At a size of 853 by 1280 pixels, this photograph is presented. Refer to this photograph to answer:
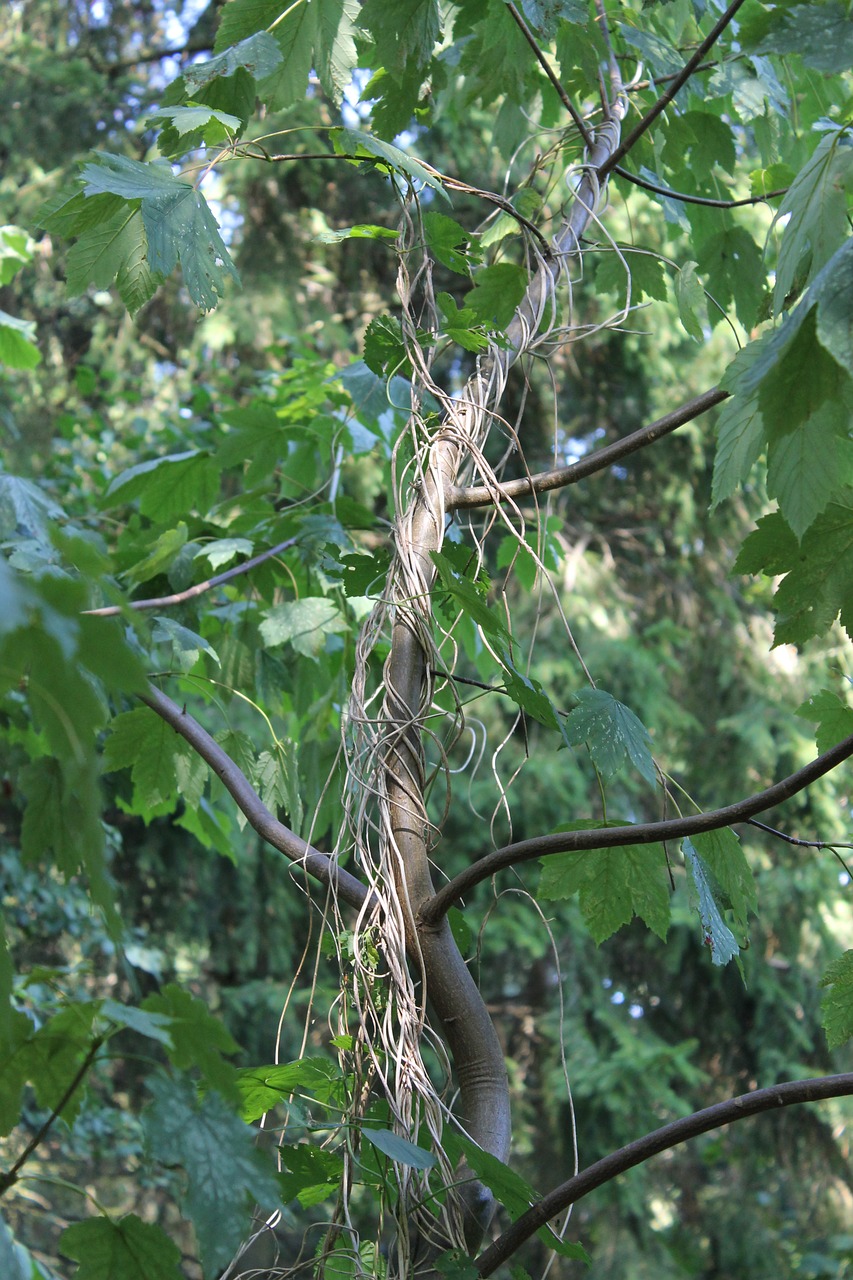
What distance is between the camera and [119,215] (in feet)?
2.71

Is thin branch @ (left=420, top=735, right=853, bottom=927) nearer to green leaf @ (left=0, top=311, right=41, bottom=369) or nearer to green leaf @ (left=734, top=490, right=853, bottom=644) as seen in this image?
green leaf @ (left=734, top=490, right=853, bottom=644)

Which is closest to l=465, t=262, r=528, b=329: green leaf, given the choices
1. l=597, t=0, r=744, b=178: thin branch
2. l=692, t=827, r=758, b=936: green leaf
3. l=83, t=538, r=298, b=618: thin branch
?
l=597, t=0, r=744, b=178: thin branch

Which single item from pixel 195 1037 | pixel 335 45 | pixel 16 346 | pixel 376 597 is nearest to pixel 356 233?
pixel 335 45

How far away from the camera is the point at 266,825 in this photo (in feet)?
2.51

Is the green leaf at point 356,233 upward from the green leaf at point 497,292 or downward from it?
upward

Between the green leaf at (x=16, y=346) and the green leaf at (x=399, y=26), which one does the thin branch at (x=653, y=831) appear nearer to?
the green leaf at (x=399, y=26)

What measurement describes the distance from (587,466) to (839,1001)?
407 millimetres

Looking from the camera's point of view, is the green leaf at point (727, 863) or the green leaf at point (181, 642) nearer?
the green leaf at point (727, 863)

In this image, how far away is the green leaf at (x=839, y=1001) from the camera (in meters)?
0.75

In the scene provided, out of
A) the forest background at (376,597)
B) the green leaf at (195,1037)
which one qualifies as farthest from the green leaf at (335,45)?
the green leaf at (195,1037)

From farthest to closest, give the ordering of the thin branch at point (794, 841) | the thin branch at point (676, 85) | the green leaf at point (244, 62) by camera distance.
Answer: the green leaf at point (244, 62) → the thin branch at point (676, 85) → the thin branch at point (794, 841)

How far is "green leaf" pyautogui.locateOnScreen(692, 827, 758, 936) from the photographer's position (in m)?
0.77

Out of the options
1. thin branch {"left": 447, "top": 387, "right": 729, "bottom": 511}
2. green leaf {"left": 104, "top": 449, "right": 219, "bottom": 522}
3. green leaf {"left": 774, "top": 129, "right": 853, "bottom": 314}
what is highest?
green leaf {"left": 104, "top": 449, "right": 219, "bottom": 522}

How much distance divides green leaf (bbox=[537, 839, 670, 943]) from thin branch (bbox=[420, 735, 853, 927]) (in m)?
0.13
